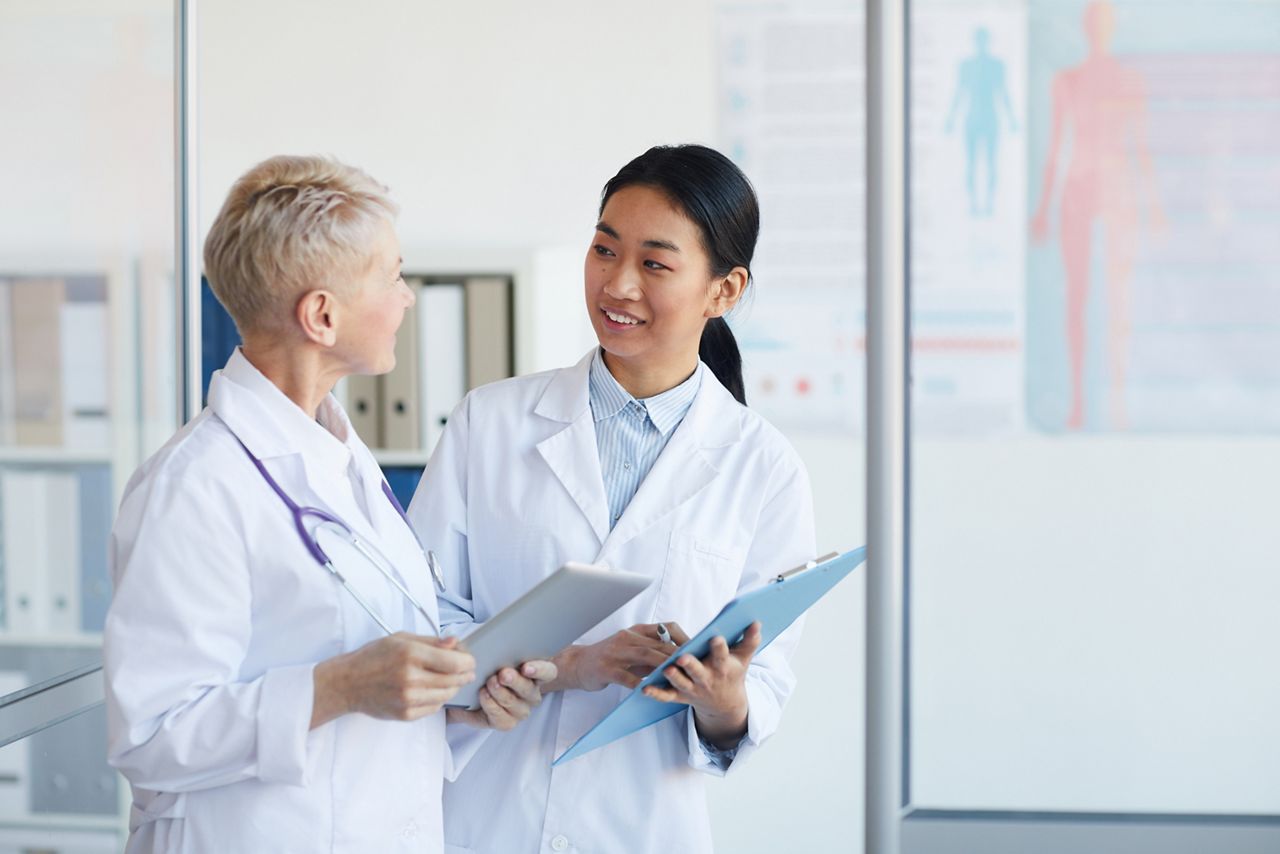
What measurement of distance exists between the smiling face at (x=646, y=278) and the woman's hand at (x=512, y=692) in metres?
0.45

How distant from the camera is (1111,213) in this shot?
205 centimetres

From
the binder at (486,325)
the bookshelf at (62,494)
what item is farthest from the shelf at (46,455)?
the binder at (486,325)

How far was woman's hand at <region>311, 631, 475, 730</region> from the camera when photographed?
3.53ft

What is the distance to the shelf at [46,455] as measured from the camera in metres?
2.76

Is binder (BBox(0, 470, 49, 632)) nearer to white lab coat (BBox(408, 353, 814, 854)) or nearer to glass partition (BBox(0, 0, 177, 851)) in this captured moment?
glass partition (BBox(0, 0, 177, 851))

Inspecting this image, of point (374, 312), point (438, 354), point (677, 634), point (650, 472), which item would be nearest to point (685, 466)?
point (650, 472)

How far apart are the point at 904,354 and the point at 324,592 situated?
1.09 m

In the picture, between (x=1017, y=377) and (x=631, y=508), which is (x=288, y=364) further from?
(x=1017, y=377)

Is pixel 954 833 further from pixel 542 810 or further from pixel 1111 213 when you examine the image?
pixel 1111 213

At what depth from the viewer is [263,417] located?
1170mm

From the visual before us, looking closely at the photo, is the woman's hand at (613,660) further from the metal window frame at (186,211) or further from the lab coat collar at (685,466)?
the metal window frame at (186,211)

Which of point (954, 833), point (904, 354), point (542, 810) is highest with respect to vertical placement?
point (904, 354)

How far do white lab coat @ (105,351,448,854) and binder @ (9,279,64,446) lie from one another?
5.76ft

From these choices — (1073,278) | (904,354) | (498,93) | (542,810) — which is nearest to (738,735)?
(542,810)
